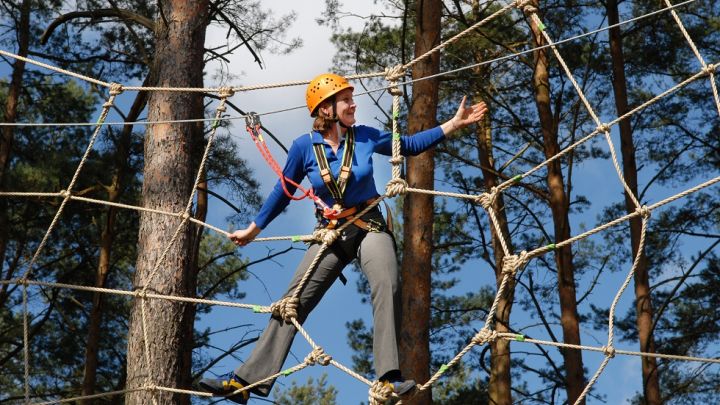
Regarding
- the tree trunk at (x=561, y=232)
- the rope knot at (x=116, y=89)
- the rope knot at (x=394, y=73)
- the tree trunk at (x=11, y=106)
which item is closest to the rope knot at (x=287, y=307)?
the rope knot at (x=394, y=73)

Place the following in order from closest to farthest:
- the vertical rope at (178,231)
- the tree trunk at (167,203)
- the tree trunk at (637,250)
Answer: the vertical rope at (178,231)
the tree trunk at (167,203)
the tree trunk at (637,250)

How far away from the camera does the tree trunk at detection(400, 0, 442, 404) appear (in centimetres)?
691

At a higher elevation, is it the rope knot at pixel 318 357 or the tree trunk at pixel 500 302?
the tree trunk at pixel 500 302

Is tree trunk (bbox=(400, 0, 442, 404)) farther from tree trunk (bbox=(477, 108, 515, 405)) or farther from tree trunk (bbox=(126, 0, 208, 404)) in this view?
tree trunk (bbox=(477, 108, 515, 405))

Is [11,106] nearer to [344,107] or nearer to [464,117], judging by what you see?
[344,107]

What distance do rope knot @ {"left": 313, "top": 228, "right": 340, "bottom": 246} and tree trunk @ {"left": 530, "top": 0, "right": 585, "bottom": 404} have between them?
519 centimetres

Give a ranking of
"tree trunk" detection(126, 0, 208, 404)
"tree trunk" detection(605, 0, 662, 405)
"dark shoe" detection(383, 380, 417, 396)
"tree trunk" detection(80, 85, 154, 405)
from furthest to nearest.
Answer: "tree trunk" detection(80, 85, 154, 405) → "tree trunk" detection(605, 0, 662, 405) → "tree trunk" detection(126, 0, 208, 404) → "dark shoe" detection(383, 380, 417, 396)

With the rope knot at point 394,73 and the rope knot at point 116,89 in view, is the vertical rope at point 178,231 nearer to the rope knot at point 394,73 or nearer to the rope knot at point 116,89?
the rope knot at point 116,89

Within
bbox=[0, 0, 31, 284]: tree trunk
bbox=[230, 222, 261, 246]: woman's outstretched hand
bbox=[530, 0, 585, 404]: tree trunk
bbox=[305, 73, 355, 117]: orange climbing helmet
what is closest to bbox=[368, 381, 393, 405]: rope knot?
bbox=[230, 222, 261, 246]: woman's outstretched hand

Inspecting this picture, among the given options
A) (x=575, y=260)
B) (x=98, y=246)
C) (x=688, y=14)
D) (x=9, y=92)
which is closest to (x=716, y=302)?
(x=575, y=260)

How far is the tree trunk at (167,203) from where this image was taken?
5.49 meters

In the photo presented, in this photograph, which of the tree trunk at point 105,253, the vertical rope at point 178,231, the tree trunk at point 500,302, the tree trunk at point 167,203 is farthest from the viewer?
the tree trunk at point 500,302

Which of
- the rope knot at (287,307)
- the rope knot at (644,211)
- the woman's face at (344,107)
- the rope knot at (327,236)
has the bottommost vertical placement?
the rope knot at (287,307)

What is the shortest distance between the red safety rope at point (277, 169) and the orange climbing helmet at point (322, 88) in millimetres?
282
